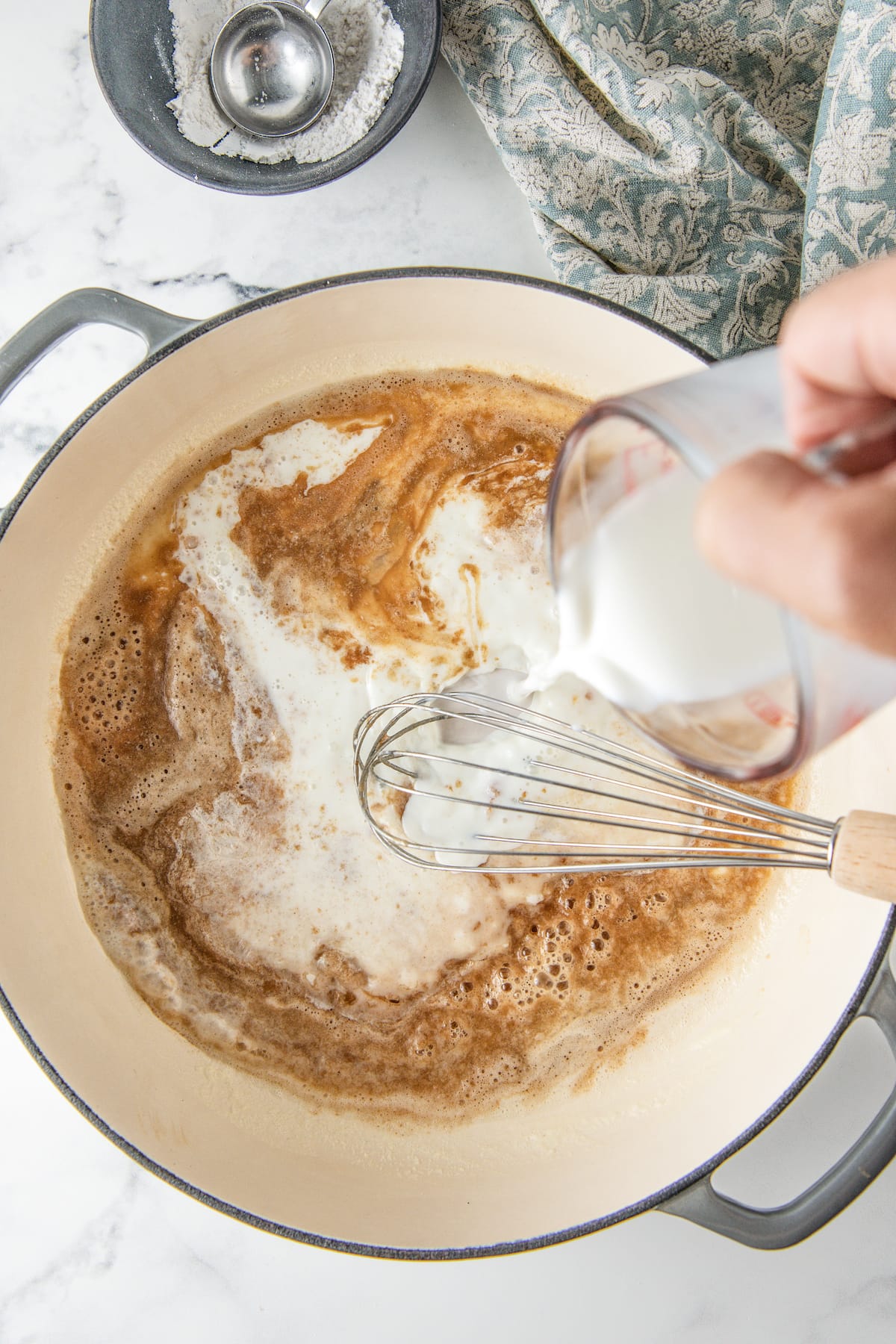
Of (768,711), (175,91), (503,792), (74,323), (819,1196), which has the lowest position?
(819,1196)

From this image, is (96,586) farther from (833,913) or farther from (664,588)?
(833,913)

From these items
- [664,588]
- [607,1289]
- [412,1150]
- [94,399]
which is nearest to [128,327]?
[94,399]

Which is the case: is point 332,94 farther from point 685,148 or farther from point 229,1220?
point 229,1220

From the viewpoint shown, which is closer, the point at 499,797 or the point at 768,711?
the point at 768,711

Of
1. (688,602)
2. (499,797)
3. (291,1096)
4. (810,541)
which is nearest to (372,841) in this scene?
(499,797)

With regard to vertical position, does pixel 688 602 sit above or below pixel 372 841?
above

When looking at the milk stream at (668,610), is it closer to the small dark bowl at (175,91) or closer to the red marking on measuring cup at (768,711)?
the red marking on measuring cup at (768,711)

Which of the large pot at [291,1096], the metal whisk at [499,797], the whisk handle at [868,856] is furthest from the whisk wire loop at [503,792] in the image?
the whisk handle at [868,856]
